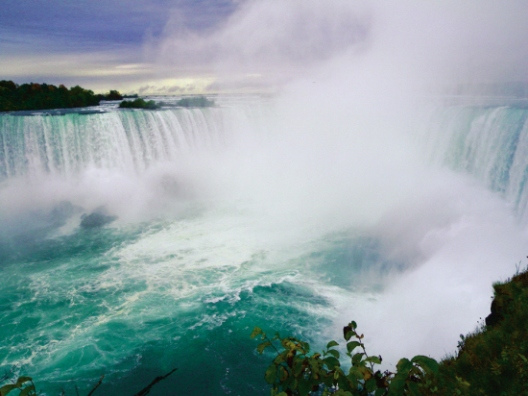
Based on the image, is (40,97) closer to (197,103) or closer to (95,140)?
(197,103)

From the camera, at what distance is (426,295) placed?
33.1 feet

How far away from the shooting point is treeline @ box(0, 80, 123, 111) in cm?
3597

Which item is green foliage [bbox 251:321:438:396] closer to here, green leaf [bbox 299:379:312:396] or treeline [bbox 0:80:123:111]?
green leaf [bbox 299:379:312:396]

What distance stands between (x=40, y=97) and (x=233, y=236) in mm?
33388

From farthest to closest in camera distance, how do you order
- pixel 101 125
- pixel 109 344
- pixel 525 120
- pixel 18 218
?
pixel 101 125
pixel 18 218
pixel 525 120
pixel 109 344

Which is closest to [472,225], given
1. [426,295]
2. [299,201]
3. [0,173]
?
[426,295]

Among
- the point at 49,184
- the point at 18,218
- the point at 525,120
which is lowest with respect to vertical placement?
the point at 18,218

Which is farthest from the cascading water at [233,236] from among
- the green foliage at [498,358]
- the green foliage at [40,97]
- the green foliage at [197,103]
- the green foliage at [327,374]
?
the green foliage at [40,97]

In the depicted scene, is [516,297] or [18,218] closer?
[516,297]

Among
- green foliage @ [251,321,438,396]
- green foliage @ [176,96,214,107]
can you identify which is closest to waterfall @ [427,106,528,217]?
green foliage @ [251,321,438,396]

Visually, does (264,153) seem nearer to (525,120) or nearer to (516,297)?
(525,120)

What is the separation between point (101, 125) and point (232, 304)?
15.8 meters

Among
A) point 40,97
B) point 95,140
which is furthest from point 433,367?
point 40,97

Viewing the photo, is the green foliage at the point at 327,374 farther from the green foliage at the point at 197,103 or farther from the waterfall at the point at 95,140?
the green foliage at the point at 197,103
